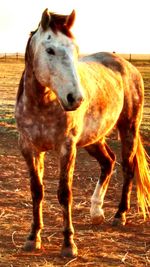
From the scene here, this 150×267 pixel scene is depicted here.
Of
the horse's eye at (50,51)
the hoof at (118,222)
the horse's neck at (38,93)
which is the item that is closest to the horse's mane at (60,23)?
the horse's eye at (50,51)

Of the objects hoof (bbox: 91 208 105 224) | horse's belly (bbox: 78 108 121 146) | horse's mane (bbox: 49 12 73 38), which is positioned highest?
horse's mane (bbox: 49 12 73 38)

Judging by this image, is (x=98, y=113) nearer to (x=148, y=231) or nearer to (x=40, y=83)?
(x=40, y=83)

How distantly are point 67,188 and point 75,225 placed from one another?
1.20m

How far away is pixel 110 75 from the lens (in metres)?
6.62

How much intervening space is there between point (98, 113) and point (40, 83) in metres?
1.11

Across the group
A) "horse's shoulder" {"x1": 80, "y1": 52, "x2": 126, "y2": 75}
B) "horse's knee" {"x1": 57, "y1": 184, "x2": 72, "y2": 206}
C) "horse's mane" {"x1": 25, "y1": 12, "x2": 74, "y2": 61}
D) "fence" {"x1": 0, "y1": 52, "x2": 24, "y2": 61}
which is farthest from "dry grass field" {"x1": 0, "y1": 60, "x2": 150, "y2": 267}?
"fence" {"x1": 0, "y1": 52, "x2": 24, "y2": 61}

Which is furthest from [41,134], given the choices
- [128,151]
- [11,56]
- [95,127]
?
[11,56]

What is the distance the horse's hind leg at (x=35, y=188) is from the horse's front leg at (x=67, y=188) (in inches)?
13.2

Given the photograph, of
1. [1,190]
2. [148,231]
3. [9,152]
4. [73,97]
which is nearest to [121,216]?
[148,231]

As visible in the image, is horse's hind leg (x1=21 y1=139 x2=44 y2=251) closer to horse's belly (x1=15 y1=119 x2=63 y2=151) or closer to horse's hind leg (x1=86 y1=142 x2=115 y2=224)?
horse's belly (x1=15 y1=119 x2=63 y2=151)

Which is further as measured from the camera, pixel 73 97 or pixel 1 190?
pixel 1 190

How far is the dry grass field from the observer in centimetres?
508

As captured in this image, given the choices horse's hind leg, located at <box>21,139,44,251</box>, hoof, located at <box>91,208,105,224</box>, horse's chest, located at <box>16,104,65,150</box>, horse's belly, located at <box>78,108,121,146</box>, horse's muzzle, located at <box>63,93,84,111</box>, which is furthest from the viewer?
hoof, located at <box>91,208,105,224</box>

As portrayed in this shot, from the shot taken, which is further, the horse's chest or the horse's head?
the horse's chest
